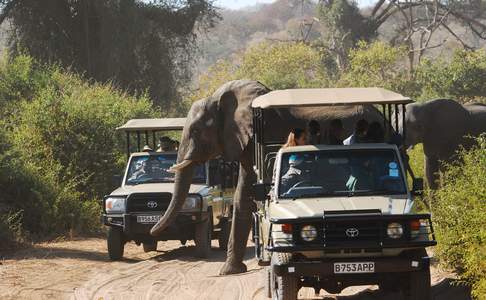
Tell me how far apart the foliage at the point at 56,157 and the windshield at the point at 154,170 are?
2.40 meters

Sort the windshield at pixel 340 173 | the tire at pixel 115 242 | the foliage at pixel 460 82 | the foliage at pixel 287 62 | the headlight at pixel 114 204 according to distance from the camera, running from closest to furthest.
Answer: the windshield at pixel 340 173
the headlight at pixel 114 204
the tire at pixel 115 242
the foliage at pixel 460 82
the foliage at pixel 287 62

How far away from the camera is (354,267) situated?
9656 millimetres

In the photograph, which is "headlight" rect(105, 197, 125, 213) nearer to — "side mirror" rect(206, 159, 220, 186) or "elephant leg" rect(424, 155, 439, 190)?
"side mirror" rect(206, 159, 220, 186)

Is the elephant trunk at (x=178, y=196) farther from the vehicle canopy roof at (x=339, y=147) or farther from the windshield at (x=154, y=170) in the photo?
the vehicle canopy roof at (x=339, y=147)

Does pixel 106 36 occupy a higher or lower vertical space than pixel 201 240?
higher

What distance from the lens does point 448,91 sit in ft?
130

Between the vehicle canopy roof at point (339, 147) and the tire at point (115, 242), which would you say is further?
the tire at point (115, 242)

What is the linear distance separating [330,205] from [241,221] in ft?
13.2

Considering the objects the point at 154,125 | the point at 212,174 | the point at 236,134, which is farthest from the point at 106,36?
the point at 236,134

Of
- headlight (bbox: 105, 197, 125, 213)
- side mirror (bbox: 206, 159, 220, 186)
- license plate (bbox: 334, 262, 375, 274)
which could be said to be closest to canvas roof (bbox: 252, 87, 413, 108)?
license plate (bbox: 334, 262, 375, 274)

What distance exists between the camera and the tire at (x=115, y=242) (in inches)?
654

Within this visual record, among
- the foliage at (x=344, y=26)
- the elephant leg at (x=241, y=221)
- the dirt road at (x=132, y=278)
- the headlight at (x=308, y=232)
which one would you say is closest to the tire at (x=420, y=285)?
the headlight at (x=308, y=232)

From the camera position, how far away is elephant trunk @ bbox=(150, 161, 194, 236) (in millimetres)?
14883

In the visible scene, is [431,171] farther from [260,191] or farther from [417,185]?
[260,191]
